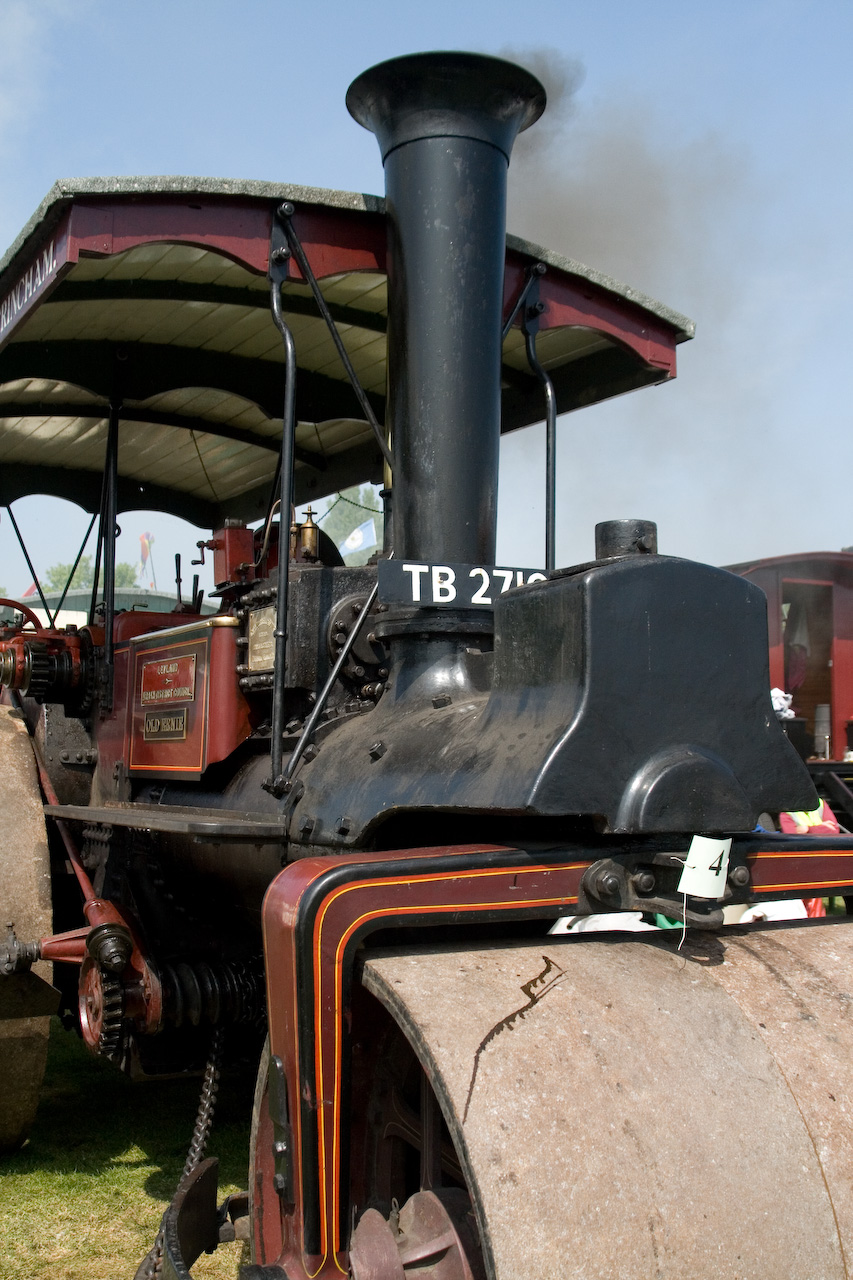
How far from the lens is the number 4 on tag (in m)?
1.97

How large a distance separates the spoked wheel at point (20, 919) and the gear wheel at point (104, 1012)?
0.29m

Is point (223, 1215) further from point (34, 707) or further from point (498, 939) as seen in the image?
point (34, 707)

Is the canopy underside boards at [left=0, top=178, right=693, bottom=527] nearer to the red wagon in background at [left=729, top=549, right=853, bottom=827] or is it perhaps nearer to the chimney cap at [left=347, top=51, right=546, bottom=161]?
the chimney cap at [left=347, top=51, right=546, bottom=161]

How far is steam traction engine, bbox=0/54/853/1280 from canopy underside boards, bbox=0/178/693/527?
0.05 ft

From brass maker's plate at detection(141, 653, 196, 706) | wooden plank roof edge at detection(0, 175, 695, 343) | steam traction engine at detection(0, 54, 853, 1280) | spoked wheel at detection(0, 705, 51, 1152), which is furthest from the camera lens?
spoked wheel at detection(0, 705, 51, 1152)

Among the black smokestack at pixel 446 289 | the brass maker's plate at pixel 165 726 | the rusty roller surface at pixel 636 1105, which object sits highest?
the black smokestack at pixel 446 289

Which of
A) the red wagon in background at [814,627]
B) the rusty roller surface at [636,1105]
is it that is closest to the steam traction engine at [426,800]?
the rusty roller surface at [636,1105]

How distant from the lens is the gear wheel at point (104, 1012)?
3035 millimetres

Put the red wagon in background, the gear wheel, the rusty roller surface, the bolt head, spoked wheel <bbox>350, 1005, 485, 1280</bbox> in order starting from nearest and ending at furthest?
the rusty roller surface → spoked wheel <bbox>350, 1005, 485, 1280</bbox> → the bolt head → the gear wheel → the red wagon in background

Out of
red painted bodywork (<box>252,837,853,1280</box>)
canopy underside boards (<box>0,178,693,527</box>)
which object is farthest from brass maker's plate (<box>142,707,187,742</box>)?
red painted bodywork (<box>252,837,853,1280</box>)

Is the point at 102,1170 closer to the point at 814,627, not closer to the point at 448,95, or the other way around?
the point at 448,95

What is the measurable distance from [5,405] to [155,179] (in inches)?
88.4

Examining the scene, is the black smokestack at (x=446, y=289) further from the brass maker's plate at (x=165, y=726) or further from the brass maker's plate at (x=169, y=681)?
the brass maker's plate at (x=165, y=726)

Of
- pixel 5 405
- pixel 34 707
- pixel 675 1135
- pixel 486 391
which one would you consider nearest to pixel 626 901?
pixel 675 1135
